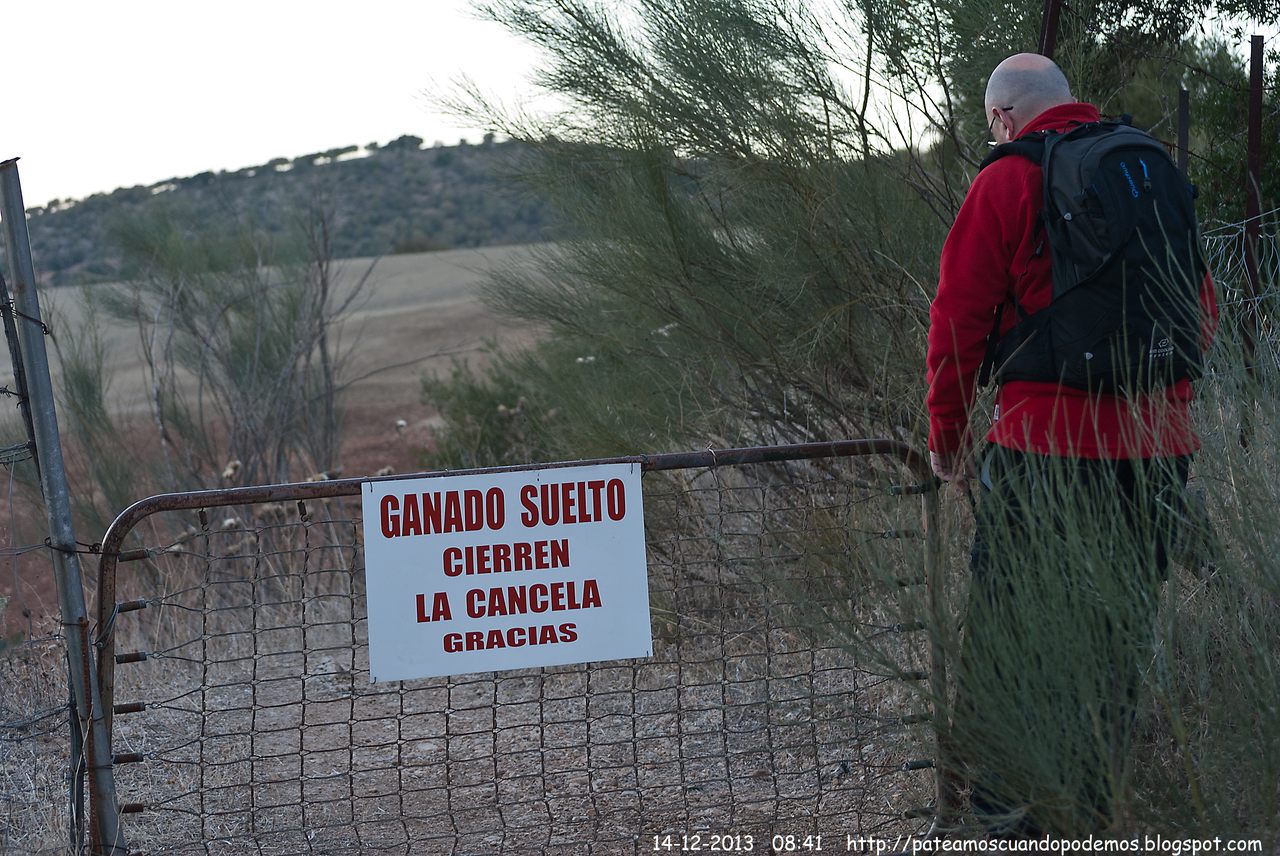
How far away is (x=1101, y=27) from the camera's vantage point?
6312 mm

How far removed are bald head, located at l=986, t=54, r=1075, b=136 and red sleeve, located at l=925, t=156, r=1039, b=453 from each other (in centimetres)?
25

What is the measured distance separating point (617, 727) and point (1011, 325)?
2464 millimetres

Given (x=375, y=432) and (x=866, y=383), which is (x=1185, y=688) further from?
(x=375, y=432)

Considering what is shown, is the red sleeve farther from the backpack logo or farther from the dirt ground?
the dirt ground

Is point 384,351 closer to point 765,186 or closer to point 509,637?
point 765,186

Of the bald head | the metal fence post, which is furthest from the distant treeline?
the bald head

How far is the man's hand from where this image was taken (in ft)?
10.5

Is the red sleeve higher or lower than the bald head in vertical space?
lower

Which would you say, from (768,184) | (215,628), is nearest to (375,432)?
(215,628)

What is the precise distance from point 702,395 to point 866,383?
100cm

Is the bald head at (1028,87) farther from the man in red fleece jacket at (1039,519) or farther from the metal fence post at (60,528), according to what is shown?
the metal fence post at (60,528)

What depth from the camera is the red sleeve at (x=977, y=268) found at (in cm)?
309

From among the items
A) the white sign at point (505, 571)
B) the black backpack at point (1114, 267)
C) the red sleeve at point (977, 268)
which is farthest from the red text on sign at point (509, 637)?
the black backpack at point (1114, 267)

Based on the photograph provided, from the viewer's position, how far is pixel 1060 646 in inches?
107
